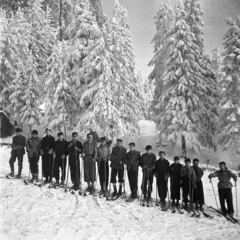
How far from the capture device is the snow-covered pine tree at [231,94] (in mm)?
17906

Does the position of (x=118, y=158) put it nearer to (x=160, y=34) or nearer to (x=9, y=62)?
(x=160, y=34)

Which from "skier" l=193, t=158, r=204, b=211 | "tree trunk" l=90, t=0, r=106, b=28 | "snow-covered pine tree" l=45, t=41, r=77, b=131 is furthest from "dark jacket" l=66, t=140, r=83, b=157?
"tree trunk" l=90, t=0, r=106, b=28

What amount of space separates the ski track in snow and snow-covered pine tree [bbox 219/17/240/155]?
11.7 metres

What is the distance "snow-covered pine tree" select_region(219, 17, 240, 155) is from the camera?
58.7 feet

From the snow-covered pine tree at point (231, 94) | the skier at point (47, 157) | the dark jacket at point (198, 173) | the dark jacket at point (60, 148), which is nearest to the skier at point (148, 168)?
the dark jacket at point (198, 173)

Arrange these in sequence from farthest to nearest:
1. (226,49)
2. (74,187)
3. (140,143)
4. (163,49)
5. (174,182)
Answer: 1. (140,143)
2. (163,49)
3. (226,49)
4. (74,187)
5. (174,182)

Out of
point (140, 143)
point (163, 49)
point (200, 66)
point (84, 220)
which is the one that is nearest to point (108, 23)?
point (163, 49)

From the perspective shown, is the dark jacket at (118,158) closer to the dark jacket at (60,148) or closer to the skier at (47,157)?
the dark jacket at (60,148)

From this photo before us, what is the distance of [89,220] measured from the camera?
6449 mm

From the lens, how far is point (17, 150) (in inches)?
400

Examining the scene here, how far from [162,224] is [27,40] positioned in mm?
29450

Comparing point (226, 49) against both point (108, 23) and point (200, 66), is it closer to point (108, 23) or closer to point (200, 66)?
point (200, 66)

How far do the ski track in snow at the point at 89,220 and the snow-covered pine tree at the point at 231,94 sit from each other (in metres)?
11.7

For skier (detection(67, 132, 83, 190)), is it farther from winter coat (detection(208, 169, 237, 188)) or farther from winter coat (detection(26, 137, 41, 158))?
winter coat (detection(208, 169, 237, 188))
